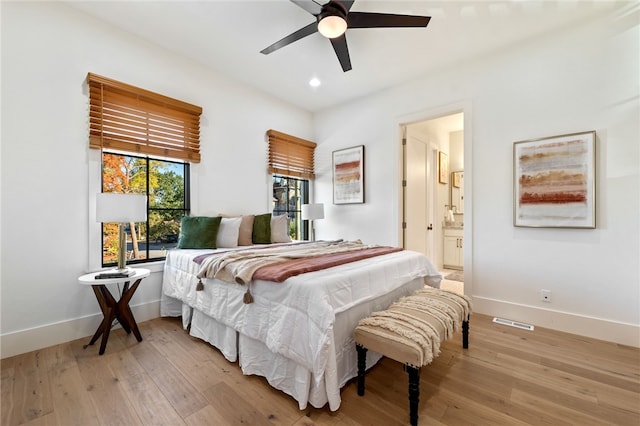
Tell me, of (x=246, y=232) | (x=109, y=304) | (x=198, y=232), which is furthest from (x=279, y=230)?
(x=109, y=304)

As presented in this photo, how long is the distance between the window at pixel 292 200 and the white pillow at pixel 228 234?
1206 millimetres

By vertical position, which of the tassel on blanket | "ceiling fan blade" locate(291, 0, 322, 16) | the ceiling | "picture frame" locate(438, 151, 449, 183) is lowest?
the tassel on blanket

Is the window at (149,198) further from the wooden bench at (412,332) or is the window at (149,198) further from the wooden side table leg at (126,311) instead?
the wooden bench at (412,332)

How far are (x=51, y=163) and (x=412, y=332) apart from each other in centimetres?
311

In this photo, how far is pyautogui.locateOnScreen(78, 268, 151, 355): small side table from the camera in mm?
2086

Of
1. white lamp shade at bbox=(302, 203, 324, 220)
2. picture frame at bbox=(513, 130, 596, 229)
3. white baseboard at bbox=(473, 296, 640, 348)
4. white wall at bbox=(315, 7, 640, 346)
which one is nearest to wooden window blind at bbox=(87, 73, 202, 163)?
white lamp shade at bbox=(302, 203, 324, 220)

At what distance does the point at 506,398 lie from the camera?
1597mm

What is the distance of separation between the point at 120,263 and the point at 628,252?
4421mm

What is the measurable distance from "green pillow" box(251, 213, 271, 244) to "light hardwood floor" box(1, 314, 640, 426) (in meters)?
1.35

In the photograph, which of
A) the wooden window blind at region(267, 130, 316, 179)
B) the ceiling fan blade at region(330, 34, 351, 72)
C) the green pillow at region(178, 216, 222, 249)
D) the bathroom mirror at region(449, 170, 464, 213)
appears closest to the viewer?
the ceiling fan blade at region(330, 34, 351, 72)

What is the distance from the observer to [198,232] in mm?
2850

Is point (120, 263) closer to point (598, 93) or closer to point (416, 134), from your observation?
point (416, 134)

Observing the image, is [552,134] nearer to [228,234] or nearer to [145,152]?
[228,234]

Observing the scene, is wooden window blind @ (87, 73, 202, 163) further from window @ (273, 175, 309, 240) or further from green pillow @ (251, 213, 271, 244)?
window @ (273, 175, 309, 240)
